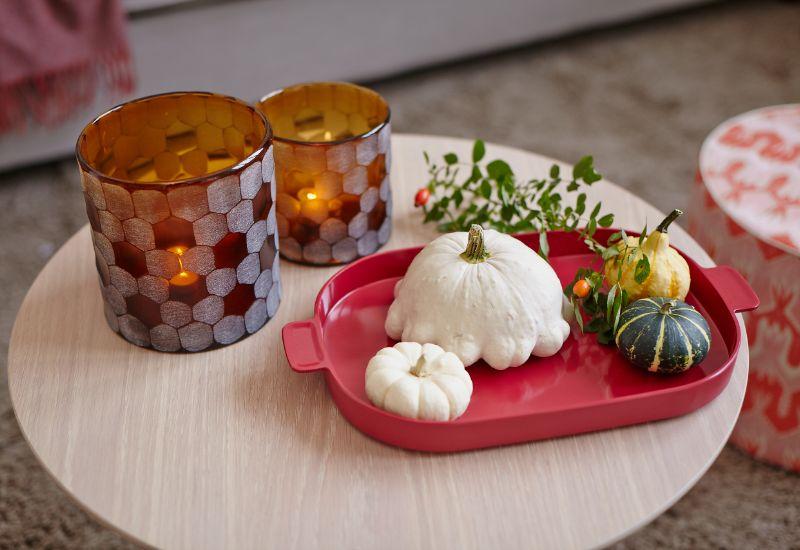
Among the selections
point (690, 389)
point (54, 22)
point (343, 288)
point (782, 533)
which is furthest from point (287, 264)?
point (54, 22)

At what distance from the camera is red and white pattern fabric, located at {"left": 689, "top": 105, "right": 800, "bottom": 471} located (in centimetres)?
104

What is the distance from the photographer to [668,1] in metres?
2.24

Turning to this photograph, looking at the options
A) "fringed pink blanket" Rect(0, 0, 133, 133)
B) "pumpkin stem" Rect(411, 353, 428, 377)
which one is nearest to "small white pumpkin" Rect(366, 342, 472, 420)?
"pumpkin stem" Rect(411, 353, 428, 377)

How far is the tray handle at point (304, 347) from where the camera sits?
Result: 676mm

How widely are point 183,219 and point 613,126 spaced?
1520 millimetres

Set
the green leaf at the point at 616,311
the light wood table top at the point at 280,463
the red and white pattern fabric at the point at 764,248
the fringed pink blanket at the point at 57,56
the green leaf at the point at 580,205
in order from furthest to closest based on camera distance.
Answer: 1. the fringed pink blanket at the point at 57,56
2. the red and white pattern fabric at the point at 764,248
3. the green leaf at the point at 580,205
4. the green leaf at the point at 616,311
5. the light wood table top at the point at 280,463

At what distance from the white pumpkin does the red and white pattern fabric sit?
1.52 feet

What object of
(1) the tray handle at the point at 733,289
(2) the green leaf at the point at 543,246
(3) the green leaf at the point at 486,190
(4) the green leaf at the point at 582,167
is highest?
(4) the green leaf at the point at 582,167

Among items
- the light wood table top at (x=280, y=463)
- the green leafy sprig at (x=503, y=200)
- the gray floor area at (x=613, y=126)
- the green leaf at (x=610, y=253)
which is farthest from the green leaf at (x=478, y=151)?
the gray floor area at (x=613, y=126)

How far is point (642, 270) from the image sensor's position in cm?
73

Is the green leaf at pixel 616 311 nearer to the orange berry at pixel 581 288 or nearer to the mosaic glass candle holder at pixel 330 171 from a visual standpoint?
the orange berry at pixel 581 288

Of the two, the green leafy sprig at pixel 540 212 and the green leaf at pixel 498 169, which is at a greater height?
the green leaf at pixel 498 169

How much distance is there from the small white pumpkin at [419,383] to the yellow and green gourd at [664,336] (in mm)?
151

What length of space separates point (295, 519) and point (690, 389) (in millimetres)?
333
